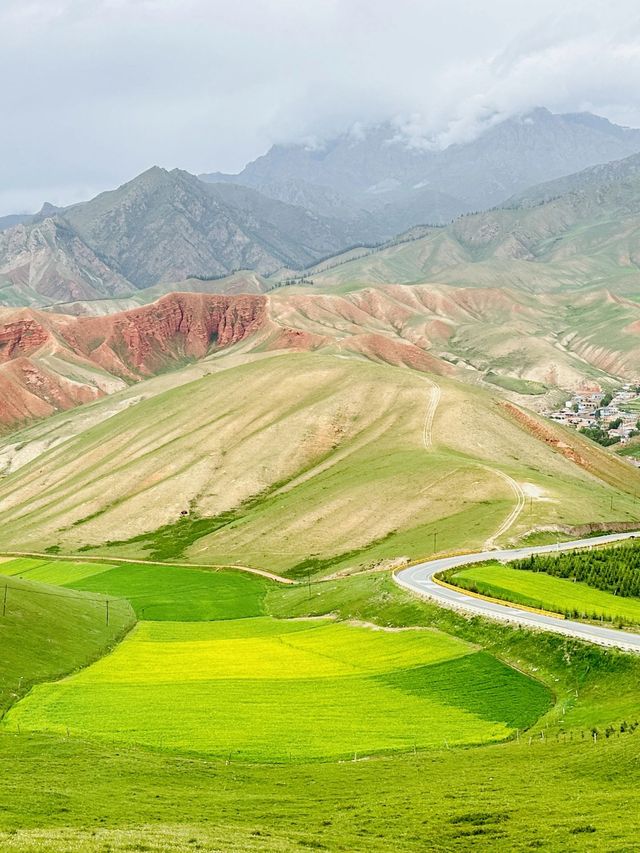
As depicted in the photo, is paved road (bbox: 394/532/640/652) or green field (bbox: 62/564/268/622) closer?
paved road (bbox: 394/532/640/652)

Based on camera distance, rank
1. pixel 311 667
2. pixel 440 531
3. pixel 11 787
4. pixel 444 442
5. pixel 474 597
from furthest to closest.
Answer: pixel 444 442 → pixel 440 531 → pixel 474 597 → pixel 311 667 → pixel 11 787

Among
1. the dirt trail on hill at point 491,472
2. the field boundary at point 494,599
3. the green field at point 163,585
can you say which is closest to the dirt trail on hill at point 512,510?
the dirt trail on hill at point 491,472

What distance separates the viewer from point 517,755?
3638cm

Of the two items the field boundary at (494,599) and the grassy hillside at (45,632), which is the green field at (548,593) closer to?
the field boundary at (494,599)

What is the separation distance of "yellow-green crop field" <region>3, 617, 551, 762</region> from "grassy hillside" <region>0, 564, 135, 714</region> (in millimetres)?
1919

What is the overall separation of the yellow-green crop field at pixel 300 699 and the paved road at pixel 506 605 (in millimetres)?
5123

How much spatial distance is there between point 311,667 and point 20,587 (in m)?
34.1

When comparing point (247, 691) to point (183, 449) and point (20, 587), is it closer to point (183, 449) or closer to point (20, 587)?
point (20, 587)

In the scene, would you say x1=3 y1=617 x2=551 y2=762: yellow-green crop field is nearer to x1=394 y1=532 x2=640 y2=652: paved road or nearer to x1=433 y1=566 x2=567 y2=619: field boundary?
x1=394 y1=532 x2=640 y2=652: paved road

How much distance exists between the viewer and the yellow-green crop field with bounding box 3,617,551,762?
41812 millimetres

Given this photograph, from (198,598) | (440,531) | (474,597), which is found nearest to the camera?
(474,597)

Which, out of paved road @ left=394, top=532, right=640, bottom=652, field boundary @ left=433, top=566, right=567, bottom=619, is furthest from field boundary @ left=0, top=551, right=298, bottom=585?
field boundary @ left=433, top=566, right=567, bottom=619

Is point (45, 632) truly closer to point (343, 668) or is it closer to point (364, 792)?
point (343, 668)

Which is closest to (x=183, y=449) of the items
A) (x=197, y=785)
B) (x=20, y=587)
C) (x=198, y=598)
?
(x=198, y=598)
